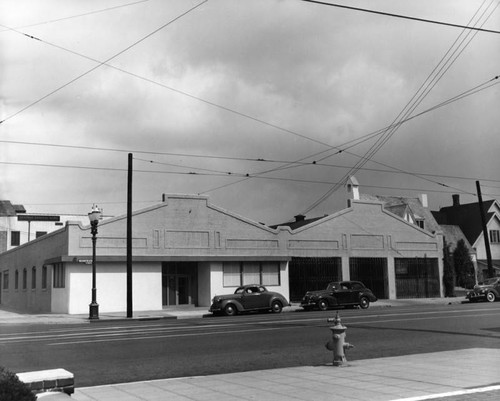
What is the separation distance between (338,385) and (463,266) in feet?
161

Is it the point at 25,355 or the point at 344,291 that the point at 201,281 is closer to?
the point at 344,291

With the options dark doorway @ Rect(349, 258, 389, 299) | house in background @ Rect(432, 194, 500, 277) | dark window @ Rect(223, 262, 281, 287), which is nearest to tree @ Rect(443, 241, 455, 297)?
dark doorway @ Rect(349, 258, 389, 299)

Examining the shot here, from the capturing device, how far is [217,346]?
13.9m

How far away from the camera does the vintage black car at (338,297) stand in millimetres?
31641

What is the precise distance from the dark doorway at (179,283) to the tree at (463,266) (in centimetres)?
2718

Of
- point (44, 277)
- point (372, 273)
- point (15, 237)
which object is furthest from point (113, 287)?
point (15, 237)

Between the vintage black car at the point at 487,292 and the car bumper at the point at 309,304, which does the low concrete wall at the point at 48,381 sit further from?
the vintage black car at the point at 487,292

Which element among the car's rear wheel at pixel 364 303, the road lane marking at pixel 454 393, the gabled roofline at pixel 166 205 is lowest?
the car's rear wheel at pixel 364 303

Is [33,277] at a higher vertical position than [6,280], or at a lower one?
higher

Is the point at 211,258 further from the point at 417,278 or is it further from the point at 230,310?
the point at 417,278

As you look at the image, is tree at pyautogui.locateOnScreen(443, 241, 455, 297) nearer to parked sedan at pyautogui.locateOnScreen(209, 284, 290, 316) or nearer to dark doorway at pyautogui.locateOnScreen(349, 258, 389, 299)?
dark doorway at pyautogui.locateOnScreen(349, 258, 389, 299)

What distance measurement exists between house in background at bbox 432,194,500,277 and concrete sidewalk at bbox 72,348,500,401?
51936mm

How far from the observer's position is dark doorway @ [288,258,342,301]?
40.0 metres

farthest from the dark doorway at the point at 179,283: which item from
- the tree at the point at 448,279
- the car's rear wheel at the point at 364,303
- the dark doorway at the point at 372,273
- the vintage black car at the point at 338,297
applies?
the tree at the point at 448,279
